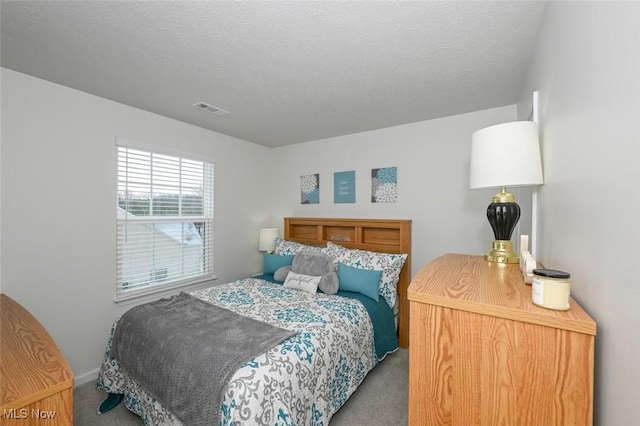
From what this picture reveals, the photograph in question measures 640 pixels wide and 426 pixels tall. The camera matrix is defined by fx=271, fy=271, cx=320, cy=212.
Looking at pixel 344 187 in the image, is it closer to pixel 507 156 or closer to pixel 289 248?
pixel 289 248

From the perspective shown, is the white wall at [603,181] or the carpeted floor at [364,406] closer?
the white wall at [603,181]

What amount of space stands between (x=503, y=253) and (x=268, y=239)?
9.30 ft

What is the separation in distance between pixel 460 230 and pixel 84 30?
320 cm

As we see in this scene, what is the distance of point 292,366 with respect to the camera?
1.49 metres

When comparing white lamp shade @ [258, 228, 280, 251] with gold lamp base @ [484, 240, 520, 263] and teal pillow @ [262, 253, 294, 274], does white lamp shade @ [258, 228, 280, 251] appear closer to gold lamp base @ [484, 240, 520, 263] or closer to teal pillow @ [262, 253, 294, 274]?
teal pillow @ [262, 253, 294, 274]

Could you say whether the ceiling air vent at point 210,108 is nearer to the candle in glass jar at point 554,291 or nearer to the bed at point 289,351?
the bed at point 289,351

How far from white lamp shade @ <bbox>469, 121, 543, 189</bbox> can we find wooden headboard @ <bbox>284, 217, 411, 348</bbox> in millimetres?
1756

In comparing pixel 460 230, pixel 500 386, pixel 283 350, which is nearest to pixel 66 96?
pixel 283 350

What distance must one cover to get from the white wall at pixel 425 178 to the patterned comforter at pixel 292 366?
1.20 metres

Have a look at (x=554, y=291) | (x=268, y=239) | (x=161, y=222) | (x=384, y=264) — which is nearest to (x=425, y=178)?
(x=384, y=264)

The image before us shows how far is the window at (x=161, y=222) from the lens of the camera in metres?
2.56

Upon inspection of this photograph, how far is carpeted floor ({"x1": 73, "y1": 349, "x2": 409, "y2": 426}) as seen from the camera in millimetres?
1852

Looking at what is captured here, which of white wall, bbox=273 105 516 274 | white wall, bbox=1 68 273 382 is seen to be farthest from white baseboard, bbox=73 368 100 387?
white wall, bbox=273 105 516 274

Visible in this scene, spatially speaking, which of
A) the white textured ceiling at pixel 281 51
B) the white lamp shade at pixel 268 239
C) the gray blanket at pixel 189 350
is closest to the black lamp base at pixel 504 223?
the white textured ceiling at pixel 281 51
